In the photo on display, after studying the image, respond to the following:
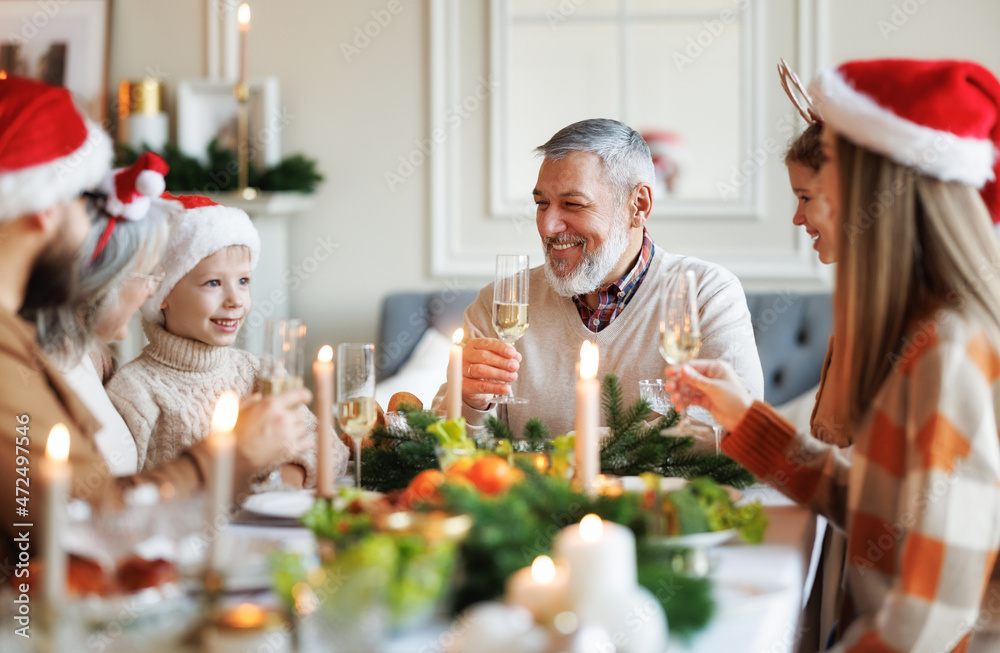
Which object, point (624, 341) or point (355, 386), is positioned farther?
point (624, 341)

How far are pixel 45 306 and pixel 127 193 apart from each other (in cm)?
23

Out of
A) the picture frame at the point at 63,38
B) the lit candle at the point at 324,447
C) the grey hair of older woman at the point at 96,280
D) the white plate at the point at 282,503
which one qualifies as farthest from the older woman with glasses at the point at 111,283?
the picture frame at the point at 63,38

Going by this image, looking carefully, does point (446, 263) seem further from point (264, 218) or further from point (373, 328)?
point (264, 218)

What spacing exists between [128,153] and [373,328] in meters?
1.20

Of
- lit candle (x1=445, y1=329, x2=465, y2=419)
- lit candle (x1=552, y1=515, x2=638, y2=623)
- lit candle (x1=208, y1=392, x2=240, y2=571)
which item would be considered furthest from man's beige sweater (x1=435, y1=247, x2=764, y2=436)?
lit candle (x1=552, y1=515, x2=638, y2=623)

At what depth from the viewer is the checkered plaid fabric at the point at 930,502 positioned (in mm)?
1172

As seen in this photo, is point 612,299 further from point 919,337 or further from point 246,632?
point 246,632

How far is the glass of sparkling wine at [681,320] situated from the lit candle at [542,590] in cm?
67

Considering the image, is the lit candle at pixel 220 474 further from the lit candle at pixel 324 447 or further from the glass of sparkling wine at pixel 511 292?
the glass of sparkling wine at pixel 511 292

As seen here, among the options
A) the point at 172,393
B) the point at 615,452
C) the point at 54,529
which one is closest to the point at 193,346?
the point at 172,393

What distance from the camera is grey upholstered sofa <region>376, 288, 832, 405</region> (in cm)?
339

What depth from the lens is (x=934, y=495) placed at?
118 cm

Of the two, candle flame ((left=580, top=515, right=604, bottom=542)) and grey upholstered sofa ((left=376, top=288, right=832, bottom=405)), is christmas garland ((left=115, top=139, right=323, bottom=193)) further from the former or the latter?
candle flame ((left=580, top=515, right=604, bottom=542))

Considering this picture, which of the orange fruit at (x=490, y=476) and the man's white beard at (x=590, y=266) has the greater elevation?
the man's white beard at (x=590, y=266)
